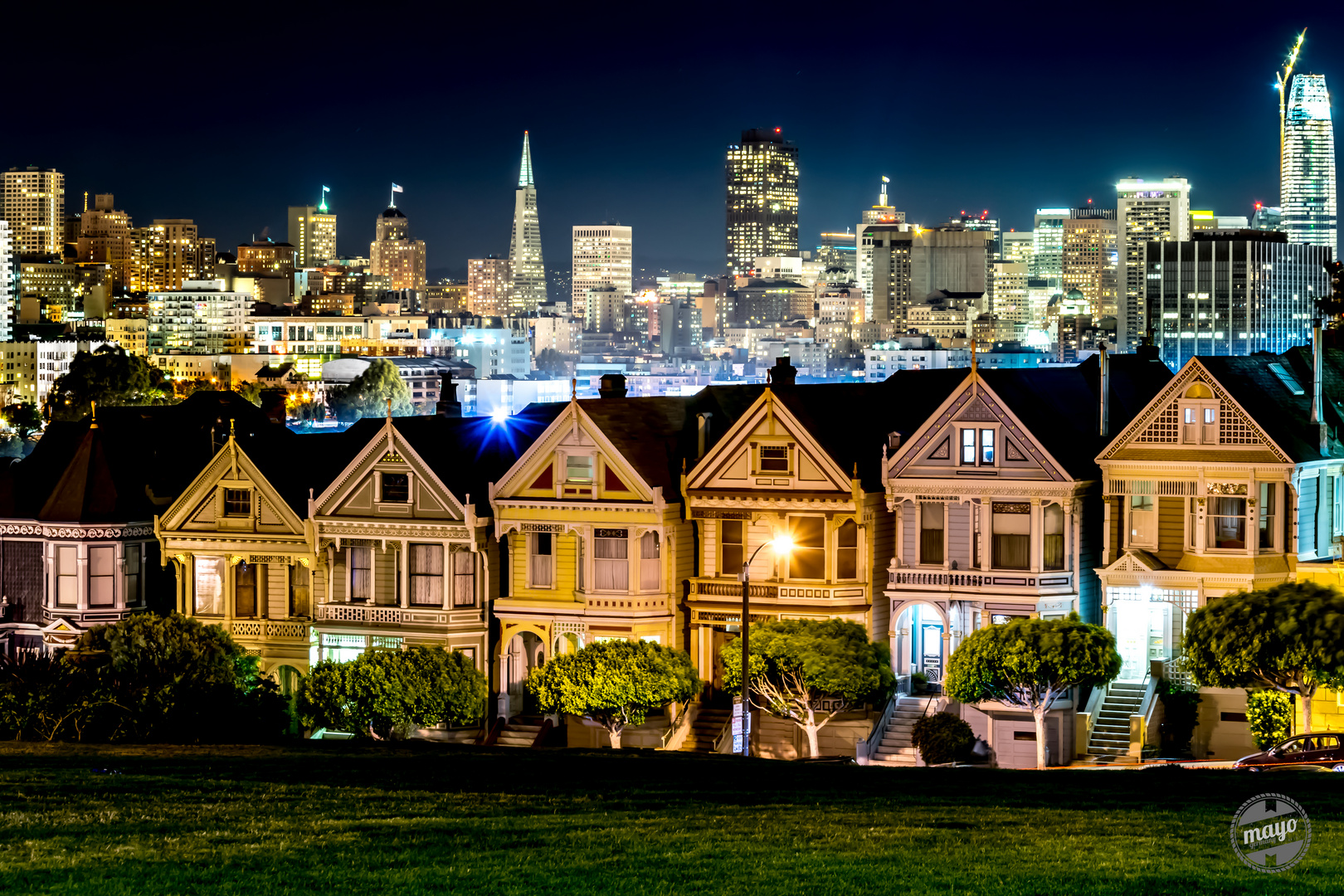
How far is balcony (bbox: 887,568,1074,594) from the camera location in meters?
43.8

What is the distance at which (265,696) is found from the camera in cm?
4769

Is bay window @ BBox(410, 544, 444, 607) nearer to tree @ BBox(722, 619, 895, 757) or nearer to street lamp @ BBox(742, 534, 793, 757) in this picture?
street lamp @ BBox(742, 534, 793, 757)

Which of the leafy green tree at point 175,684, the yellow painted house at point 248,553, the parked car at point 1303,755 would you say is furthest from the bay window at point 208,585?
the parked car at point 1303,755

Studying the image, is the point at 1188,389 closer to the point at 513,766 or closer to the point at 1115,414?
the point at 1115,414

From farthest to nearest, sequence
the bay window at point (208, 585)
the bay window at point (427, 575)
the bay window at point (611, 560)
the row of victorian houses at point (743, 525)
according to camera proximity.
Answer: the bay window at point (208, 585), the bay window at point (427, 575), the bay window at point (611, 560), the row of victorian houses at point (743, 525)

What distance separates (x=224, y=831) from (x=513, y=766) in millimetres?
8713

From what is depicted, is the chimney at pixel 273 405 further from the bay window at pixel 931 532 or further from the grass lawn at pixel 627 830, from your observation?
the grass lawn at pixel 627 830

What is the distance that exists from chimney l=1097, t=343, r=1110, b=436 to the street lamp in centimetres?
712

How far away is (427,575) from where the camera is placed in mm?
48562

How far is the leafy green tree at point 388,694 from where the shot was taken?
45375mm

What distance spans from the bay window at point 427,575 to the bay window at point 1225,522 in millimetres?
16879

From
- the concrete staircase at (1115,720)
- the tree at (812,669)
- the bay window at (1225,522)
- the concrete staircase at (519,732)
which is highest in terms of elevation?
the bay window at (1225,522)

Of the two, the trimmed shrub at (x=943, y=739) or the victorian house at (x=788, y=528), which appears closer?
the trimmed shrub at (x=943, y=739)

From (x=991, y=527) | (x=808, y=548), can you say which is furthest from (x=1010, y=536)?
(x=808, y=548)
